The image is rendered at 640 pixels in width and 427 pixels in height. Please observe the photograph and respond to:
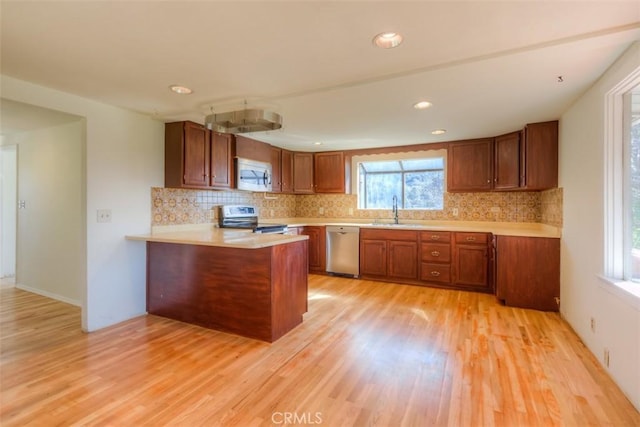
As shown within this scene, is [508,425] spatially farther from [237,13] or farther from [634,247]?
[237,13]

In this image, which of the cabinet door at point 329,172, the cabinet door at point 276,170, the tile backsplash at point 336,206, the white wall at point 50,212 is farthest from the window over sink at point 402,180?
the white wall at point 50,212

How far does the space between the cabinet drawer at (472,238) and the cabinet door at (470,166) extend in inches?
28.2

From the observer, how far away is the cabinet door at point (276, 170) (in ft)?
16.5

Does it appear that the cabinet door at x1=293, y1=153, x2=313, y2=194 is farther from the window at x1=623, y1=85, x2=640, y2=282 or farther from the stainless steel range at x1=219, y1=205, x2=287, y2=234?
the window at x1=623, y1=85, x2=640, y2=282

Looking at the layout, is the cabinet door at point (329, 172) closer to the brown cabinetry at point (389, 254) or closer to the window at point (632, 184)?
the brown cabinetry at point (389, 254)

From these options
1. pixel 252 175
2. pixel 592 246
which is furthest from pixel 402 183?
pixel 592 246

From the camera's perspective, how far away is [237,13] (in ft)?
5.24

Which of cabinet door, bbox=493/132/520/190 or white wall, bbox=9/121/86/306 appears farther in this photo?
cabinet door, bbox=493/132/520/190

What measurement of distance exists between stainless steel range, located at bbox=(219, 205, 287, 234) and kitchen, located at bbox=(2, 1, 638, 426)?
0.86 metres

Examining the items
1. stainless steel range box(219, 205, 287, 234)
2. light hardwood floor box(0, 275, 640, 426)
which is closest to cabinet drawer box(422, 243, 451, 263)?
light hardwood floor box(0, 275, 640, 426)

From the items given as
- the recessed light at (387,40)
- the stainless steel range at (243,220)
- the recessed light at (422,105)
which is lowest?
the stainless steel range at (243,220)

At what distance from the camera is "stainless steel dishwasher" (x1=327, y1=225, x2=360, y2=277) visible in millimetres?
4973

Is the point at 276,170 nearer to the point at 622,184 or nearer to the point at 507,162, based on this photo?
the point at 507,162

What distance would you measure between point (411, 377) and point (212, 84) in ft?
8.62
